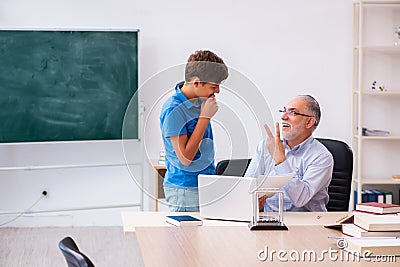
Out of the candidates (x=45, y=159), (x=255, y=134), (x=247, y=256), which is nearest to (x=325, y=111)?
(x=255, y=134)

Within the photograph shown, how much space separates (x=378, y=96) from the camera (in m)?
5.69

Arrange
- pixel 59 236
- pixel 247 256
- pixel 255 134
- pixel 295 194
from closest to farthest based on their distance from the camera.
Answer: pixel 247 256
pixel 295 194
pixel 59 236
pixel 255 134

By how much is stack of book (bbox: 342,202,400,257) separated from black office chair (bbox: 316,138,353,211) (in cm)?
75

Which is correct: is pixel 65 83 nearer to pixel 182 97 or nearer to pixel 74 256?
pixel 182 97

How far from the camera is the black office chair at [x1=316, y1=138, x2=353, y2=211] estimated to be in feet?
11.4

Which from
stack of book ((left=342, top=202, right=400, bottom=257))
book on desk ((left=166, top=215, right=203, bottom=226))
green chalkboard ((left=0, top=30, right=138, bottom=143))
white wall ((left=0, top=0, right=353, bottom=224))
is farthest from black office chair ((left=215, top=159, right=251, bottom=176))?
white wall ((left=0, top=0, right=353, bottom=224))

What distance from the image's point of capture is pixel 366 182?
5.47 meters

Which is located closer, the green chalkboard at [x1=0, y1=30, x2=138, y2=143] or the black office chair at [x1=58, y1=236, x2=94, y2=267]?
the black office chair at [x1=58, y1=236, x2=94, y2=267]

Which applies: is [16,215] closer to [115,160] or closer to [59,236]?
[59,236]

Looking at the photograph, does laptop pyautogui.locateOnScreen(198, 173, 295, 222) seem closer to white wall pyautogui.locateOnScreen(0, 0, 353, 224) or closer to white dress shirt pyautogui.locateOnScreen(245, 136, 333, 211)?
white dress shirt pyautogui.locateOnScreen(245, 136, 333, 211)

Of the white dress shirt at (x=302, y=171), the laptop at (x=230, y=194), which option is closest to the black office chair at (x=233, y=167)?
the white dress shirt at (x=302, y=171)

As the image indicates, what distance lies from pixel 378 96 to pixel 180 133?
10.4 feet

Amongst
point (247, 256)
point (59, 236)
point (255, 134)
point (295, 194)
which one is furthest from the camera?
point (255, 134)

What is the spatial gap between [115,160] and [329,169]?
8.49 ft
